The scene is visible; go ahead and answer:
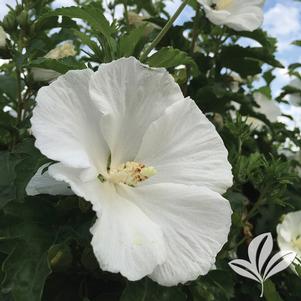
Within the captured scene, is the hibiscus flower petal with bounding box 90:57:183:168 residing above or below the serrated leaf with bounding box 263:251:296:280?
above

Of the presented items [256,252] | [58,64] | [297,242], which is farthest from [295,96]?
[58,64]

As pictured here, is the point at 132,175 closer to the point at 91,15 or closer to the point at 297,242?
the point at 91,15

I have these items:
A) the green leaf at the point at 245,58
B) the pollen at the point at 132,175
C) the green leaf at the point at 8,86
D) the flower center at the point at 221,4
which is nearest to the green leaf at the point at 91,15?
the pollen at the point at 132,175

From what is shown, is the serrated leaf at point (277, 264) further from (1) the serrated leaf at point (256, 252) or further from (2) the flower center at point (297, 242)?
(2) the flower center at point (297, 242)

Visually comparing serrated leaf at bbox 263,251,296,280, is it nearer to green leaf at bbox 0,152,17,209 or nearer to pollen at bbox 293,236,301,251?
pollen at bbox 293,236,301,251

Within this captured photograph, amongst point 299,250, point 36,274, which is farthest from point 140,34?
point 299,250

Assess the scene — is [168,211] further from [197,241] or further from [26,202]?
[26,202]

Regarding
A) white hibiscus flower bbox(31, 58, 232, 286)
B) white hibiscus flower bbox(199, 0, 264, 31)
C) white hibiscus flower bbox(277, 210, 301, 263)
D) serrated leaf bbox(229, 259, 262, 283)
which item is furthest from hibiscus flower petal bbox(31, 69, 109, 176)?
white hibiscus flower bbox(277, 210, 301, 263)
